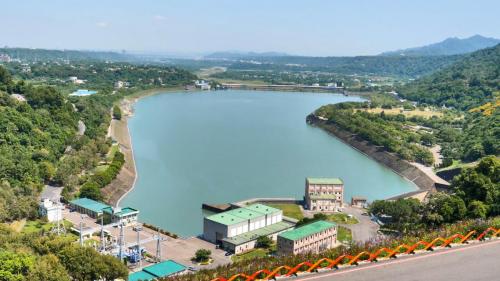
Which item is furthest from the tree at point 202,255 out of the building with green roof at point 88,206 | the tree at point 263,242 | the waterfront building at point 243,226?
the building with green roof at point 88,206

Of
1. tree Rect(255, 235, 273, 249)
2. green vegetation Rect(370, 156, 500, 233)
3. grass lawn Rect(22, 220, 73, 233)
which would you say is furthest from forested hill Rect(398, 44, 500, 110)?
grass lawn Rect(22, 220, 73, 233)

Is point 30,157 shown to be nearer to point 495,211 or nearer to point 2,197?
point 2,197

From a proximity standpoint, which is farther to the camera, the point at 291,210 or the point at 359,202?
the point at 359,202

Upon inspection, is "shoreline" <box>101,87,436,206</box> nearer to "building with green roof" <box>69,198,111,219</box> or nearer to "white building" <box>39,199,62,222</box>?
"building with green roof" <box>69,198,111,219</box>

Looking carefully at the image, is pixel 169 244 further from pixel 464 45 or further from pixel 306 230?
pixel 464 45

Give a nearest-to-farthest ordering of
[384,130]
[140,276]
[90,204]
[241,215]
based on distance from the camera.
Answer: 1. [140,276]
2. [241,215]
3. [90,204]
4. [384,130]

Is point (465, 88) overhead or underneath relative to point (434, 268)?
overhead

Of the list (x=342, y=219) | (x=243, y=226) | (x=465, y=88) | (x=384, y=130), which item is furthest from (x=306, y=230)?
(x=465, y=88)

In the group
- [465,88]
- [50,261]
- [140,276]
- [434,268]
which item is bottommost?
[140,276]
